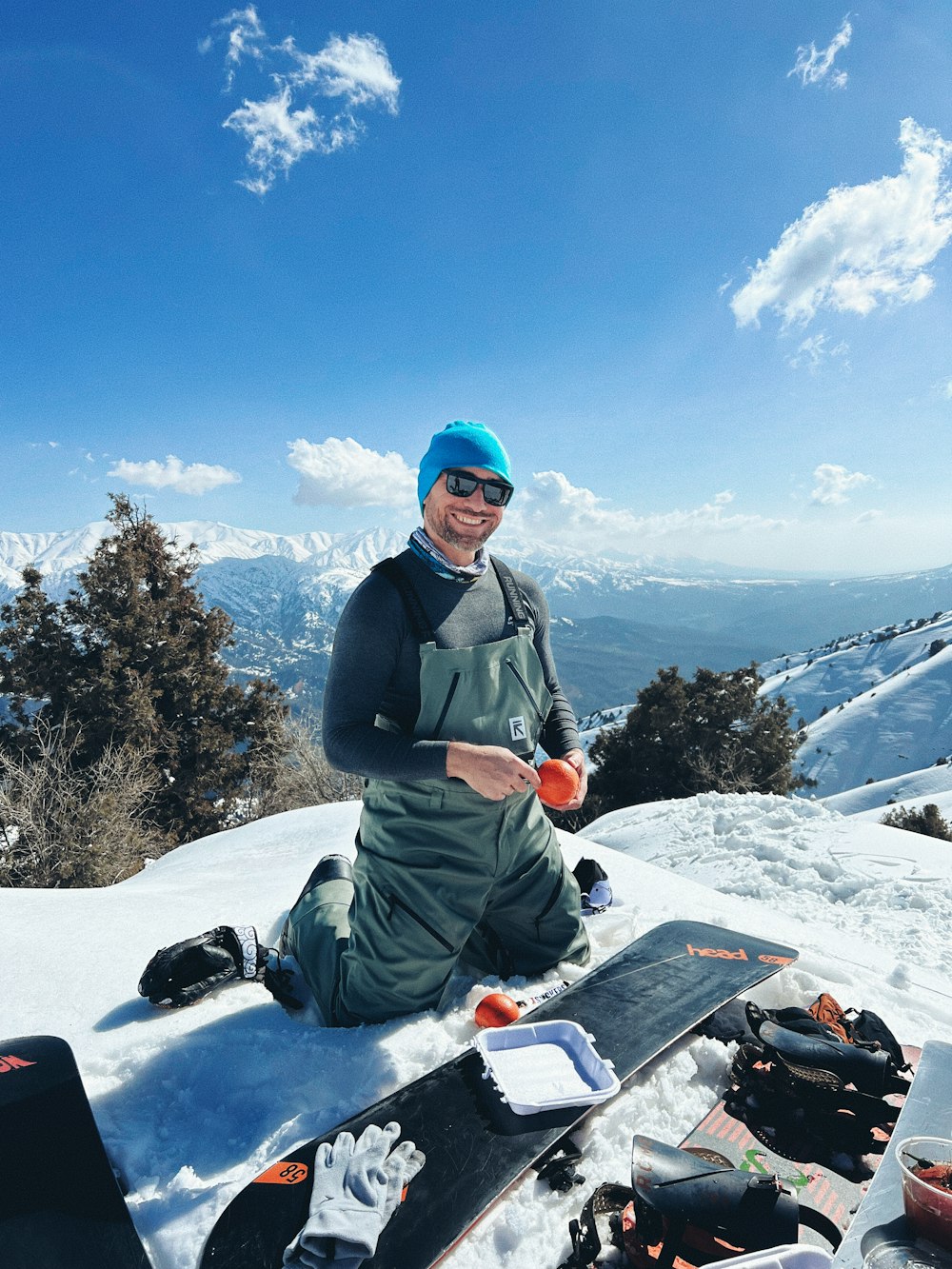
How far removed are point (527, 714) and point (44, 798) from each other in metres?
15.5

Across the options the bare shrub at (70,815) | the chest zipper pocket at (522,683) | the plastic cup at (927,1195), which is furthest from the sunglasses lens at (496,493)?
the bare shrub at (70,815)

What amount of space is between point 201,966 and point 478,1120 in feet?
4.78

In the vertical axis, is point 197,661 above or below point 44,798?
above

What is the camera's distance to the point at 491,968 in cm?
302

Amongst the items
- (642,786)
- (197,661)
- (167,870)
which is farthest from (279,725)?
(167,870)

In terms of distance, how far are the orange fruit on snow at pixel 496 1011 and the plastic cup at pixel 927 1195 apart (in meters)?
1.40

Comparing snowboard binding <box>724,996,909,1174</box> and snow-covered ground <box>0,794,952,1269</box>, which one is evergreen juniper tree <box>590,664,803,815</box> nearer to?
snow-covered ground <box>0,794,952,1269</box>

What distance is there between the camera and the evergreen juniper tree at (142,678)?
55.2 ft

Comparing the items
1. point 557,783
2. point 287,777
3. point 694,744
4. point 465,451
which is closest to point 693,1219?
point 557,783

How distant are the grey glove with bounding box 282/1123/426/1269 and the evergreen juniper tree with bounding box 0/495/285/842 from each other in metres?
16.9

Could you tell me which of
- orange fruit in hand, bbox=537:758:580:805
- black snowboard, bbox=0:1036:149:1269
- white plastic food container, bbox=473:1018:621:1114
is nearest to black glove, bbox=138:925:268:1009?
black snowboard, bbox=0:1036:149:1269

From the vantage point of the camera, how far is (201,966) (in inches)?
109

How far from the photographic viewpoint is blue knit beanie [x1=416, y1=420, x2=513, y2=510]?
2.53 meters

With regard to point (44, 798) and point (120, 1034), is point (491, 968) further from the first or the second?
point (44, 798)
